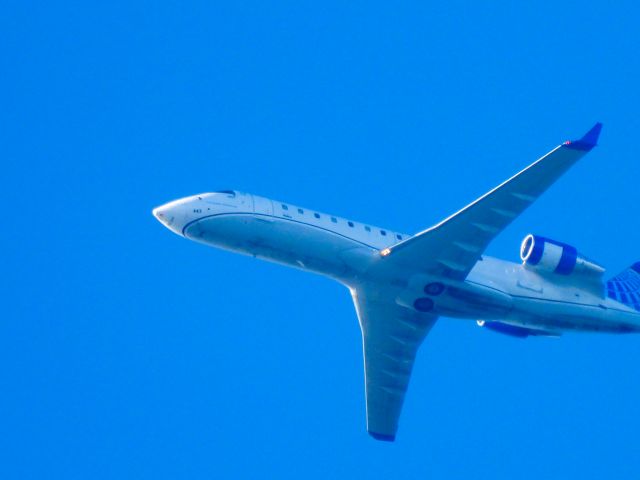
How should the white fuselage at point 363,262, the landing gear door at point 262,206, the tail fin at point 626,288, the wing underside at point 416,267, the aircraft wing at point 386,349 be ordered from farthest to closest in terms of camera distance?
1. the tail fin at point 626,288
2. the aircraft wing at point 386,349
3. the landing gear door at point 262,206
4. the white fuselage at point 363,262
5. the wing underside at point 416,267

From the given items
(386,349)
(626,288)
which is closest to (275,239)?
(386,349)

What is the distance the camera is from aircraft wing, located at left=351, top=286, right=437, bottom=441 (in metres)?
44.7

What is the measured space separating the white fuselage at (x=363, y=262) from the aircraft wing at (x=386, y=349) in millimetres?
1208

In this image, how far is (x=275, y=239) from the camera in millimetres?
41562

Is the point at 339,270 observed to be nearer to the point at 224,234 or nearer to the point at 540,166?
the point at 224,234

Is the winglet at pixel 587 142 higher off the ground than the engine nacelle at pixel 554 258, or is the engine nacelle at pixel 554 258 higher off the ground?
the winglet at pixel 587 142

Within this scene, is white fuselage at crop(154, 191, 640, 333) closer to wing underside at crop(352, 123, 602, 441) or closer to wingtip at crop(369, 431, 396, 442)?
wing underside at crop(352, 123, 602, 441)

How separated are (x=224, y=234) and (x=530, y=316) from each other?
13673 mm

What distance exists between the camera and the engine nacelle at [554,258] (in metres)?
44.0

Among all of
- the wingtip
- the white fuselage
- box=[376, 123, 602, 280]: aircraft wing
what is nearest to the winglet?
box=[376, 123, 602, 280]: aircraft wing

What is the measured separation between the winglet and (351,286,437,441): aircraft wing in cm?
1032

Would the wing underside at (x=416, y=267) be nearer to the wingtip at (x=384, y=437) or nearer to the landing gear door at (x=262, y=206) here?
the wingtip at (x=384, y=437)

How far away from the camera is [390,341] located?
1854 inches

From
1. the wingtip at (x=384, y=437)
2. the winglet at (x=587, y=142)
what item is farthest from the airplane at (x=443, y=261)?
the wingtip at (x=384, y=437)
